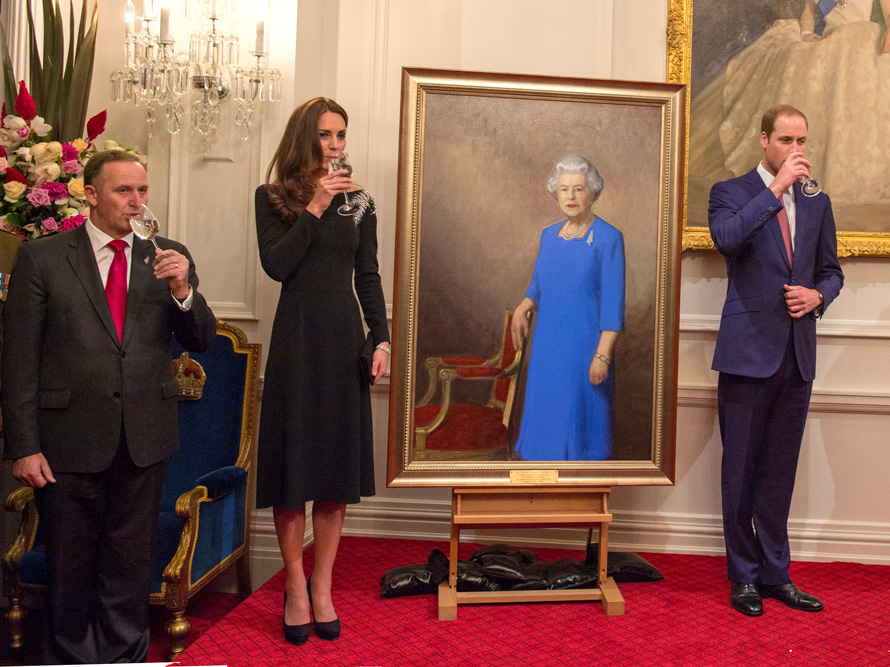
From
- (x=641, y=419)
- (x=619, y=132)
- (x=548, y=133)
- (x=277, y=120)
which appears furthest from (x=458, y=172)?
(x=641, y=419)

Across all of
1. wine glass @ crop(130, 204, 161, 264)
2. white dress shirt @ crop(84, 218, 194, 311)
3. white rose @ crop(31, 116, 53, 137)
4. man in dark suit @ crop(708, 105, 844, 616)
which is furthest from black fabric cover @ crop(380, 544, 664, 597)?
white rose @ crop(31, 116, 53, 137)

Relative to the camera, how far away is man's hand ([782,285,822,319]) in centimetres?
315

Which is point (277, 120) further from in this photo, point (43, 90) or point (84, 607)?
point (84, 607)

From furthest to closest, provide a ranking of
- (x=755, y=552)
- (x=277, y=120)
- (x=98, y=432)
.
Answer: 1. (x=277, y=120)
2. (x=755, y=552)
3. (x=98, y=432)

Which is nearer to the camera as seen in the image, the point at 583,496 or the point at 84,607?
the point at 84,607

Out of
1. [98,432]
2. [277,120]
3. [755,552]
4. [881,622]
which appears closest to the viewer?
[98,432]

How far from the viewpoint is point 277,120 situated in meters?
3.68

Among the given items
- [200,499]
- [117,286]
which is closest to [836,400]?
[200,499]

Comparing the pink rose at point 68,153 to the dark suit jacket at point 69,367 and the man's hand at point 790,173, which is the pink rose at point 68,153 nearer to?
the dark suit jacket at point 69,367

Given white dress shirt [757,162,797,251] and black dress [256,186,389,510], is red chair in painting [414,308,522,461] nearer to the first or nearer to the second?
black dress [256,186,389,510]

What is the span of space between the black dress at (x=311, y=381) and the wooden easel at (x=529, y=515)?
1.67ft

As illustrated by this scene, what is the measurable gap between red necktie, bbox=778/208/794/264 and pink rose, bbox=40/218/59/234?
285 cm

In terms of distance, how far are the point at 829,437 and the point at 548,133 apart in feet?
6.95

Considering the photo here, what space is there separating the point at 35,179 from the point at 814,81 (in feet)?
11.6
